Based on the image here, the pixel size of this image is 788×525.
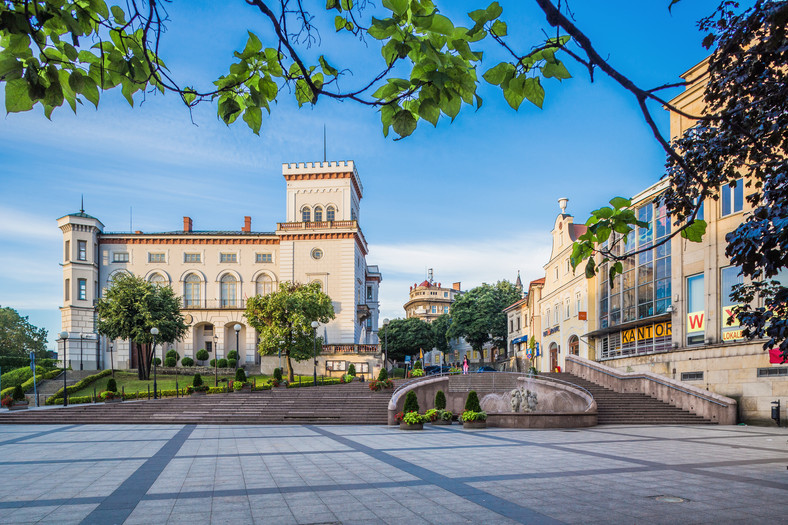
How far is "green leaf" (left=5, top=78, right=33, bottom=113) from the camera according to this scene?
3352mm

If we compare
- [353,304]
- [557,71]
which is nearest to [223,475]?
[557,71]

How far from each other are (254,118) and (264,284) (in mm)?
55648

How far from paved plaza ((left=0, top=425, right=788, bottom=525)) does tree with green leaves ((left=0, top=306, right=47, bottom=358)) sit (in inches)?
2326

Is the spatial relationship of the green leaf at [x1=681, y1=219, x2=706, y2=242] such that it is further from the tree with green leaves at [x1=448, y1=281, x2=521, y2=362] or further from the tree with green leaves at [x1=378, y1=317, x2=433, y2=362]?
the tree with green leaves at [x1=378, y1=317, x2=433, y2=362]

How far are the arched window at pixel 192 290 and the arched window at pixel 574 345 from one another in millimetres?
35794

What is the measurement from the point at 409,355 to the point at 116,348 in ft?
155

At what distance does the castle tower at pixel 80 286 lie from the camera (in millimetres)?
53969

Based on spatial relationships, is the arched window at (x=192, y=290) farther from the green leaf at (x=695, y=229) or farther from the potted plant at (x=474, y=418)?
the green leaf at (x=695, y=229)

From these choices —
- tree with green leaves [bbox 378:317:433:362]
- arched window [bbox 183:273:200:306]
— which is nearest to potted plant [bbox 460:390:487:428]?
arched window [bbox 183:273:200:306]

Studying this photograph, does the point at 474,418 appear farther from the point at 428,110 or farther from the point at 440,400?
the point at 428,110

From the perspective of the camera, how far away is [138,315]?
46.0 metres

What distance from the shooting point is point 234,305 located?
57.8m

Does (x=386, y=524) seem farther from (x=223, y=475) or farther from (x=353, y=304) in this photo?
(x=353, y=304)

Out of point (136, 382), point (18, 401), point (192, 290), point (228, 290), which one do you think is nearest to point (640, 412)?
point (18, 401)
